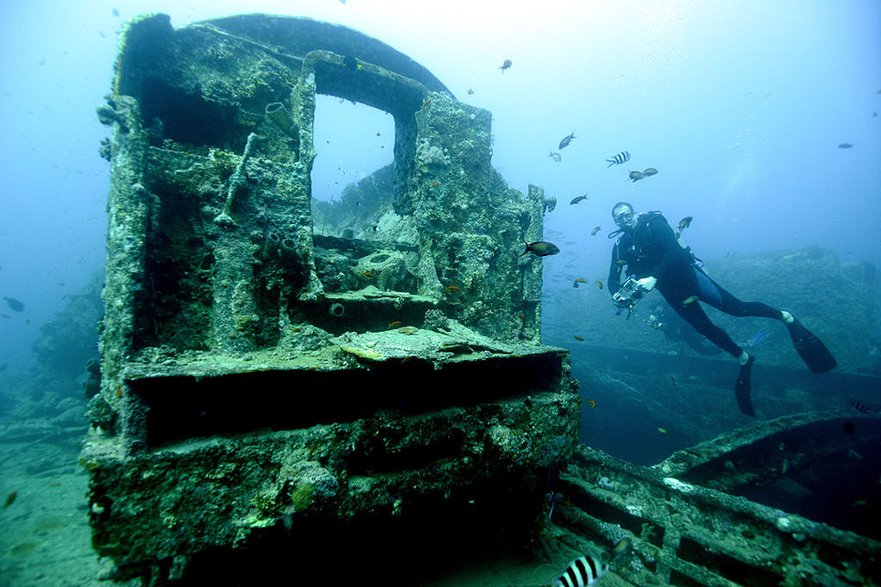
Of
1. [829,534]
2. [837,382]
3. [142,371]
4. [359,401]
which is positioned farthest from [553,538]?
[837,382]

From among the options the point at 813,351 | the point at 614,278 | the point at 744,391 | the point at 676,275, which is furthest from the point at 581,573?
the point at 813,351

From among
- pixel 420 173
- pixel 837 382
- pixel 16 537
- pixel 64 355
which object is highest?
pixel 420 173

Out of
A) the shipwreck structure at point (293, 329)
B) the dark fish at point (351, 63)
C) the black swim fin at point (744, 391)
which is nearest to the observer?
the shipwreck structure at point (293, 329)

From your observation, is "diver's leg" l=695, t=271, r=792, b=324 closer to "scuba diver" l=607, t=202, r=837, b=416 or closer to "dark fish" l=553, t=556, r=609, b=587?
"scuba diver" l=607, t=202, r=837, b=416

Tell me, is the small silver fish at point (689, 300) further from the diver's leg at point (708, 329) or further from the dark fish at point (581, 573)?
the dark fish at point (581, 573)

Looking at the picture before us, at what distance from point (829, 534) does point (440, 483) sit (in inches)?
129

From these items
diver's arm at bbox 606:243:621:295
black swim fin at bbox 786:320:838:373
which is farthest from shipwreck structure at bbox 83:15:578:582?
black swim fin at bbox 786:320:838:373

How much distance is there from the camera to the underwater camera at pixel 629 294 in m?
7.57

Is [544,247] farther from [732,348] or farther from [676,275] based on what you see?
[732,348]

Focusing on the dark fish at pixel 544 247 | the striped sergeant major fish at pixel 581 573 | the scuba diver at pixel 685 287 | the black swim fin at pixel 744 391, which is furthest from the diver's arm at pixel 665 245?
the striped sergeant major fish at pixel 581 573

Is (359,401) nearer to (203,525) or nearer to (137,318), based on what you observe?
(203,525)

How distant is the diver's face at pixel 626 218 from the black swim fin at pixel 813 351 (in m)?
4.13

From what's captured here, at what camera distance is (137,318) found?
352 centimetres

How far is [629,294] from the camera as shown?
25.3 ft
